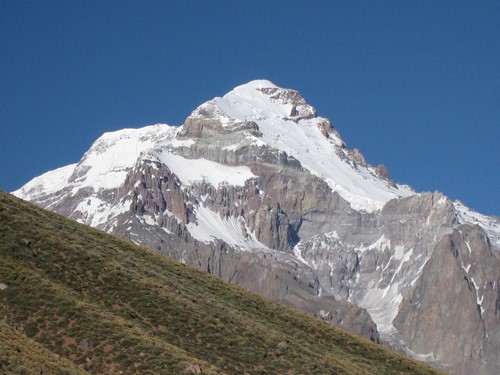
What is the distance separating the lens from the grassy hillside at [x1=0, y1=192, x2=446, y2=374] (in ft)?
209

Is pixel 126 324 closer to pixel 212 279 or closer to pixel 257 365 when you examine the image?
pixel 257 365

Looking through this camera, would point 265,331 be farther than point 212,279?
No

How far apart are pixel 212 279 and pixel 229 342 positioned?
66.7ft

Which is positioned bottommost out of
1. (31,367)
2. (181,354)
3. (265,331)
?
(31,367)

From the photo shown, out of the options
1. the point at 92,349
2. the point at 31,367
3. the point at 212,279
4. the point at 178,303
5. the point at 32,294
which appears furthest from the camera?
the point at 212,279

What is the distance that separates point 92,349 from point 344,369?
50.7 feet

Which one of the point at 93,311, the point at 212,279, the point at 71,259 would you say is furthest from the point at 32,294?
the point at 212,279

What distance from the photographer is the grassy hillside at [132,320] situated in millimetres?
63781

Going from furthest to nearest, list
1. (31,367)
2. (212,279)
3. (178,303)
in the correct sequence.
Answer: (212,279)
(178,303)
(31,367)

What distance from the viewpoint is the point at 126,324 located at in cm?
6800

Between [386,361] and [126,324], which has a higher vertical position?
[386,361]

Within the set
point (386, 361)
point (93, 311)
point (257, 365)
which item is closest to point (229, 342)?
point (257, 365)

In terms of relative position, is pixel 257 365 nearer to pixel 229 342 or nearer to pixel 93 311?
pixel 229 342

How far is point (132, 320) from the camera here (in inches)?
2766
